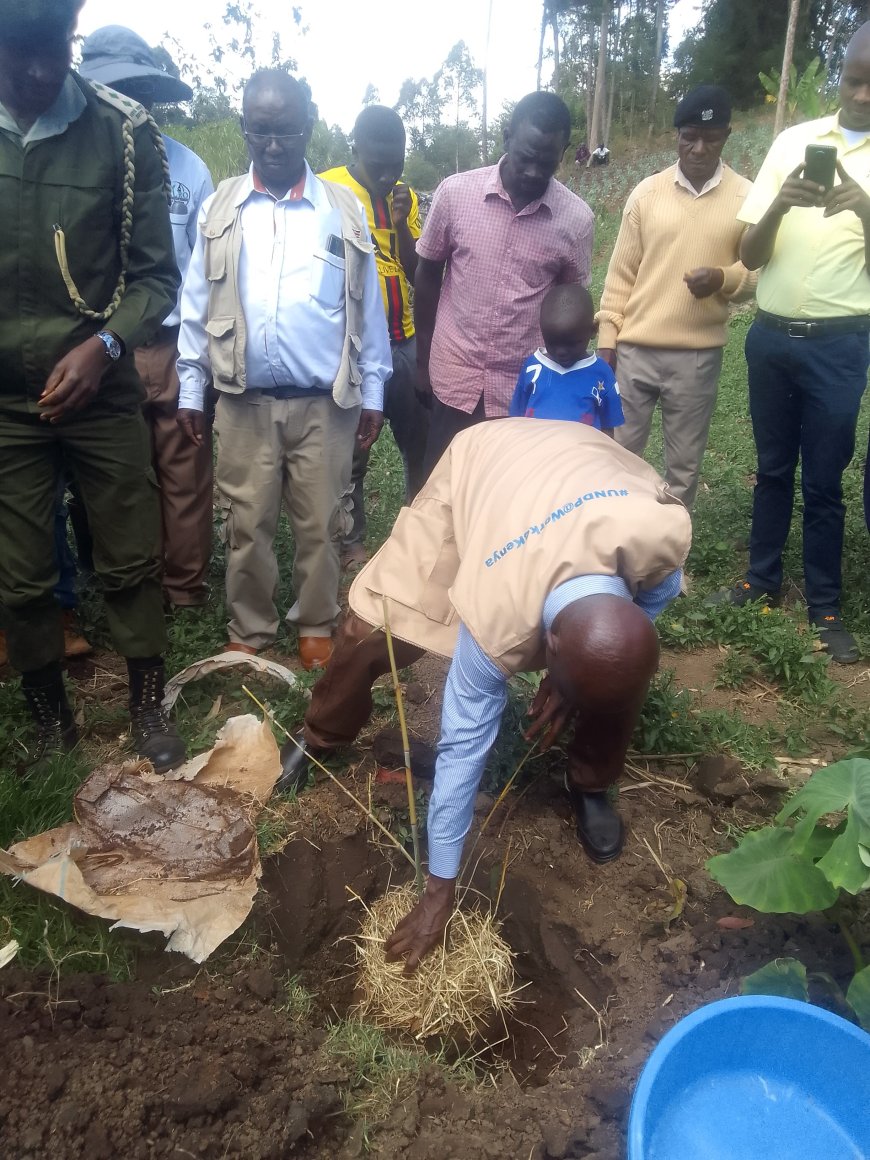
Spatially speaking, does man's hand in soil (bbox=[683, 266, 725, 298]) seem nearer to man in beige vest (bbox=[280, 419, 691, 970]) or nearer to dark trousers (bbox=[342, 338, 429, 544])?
dark trousers (bbox=[342, 338, 429, 544])

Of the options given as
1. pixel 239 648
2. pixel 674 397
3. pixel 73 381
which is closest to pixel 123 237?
pixel 73 381

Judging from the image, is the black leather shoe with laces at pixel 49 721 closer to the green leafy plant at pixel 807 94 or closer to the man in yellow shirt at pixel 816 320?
the man in yellow shirt at pixel 816 320

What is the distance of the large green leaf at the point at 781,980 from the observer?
6.41 ft

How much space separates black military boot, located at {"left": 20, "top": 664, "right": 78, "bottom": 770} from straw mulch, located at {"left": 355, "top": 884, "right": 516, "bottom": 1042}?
4.14 ft

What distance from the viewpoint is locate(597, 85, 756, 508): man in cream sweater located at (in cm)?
382

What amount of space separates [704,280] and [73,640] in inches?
122

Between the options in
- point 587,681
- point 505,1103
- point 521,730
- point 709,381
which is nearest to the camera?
point 587,681

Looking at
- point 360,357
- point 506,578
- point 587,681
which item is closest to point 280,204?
point 360,357

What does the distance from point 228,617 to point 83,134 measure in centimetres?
197

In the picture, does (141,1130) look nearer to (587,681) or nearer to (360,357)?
(587,681)

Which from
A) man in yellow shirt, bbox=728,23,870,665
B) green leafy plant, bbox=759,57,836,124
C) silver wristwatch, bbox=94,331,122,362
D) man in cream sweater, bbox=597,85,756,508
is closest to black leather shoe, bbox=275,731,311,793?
silver wristwatch, bbox=94,331,122,362

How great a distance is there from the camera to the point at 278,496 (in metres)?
3.37

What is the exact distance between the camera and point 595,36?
35.8 metres

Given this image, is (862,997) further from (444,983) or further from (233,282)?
(233,282)
